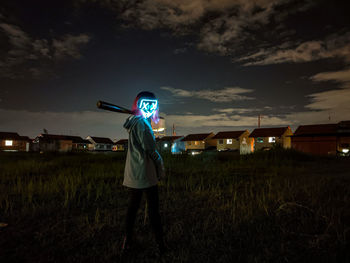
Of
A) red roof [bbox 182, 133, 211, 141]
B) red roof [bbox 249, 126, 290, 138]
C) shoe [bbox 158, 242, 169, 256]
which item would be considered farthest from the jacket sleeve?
red roof [bbox 182, 133, 211, 141]

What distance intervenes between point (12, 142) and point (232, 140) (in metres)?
59.1

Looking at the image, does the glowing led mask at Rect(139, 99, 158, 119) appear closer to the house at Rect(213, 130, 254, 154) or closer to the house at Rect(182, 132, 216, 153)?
the house at Rect(213, 130, 254, 154)

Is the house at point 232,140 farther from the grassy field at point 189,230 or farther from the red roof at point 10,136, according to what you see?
the red roof at point 10,136

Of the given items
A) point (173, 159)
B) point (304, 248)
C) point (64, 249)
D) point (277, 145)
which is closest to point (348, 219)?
point (304, 248)

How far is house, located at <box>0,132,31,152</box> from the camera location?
54406 mm

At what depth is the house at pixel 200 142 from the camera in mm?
61750

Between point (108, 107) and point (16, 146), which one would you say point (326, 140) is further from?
point (16, 146)

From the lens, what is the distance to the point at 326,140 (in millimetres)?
32562

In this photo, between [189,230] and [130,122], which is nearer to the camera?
[130,122]

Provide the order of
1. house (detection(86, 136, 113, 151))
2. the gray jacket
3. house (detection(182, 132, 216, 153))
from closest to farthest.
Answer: the gray jacket < house (detection(182, 132, 216, 153)) < house (detection(86, 136, 113, 151))

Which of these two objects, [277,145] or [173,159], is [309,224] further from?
[277,145]

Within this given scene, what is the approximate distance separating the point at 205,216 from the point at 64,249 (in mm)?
2339

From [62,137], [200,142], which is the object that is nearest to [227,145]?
[200,142]

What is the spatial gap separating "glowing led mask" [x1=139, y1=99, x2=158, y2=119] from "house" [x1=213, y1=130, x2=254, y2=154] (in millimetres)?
53791
